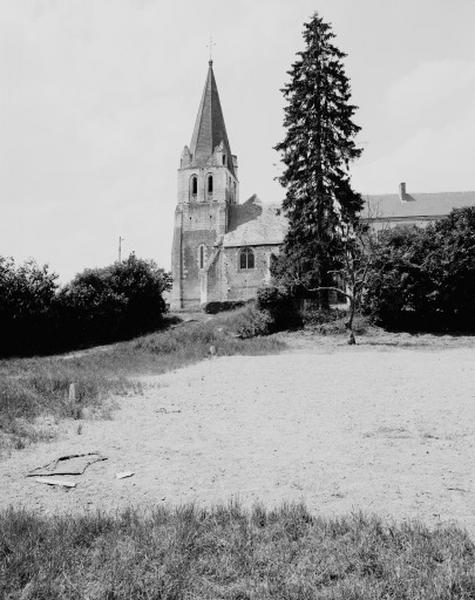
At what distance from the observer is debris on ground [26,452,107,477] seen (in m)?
5.89

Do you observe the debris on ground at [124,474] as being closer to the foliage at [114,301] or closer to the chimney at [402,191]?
the foliage at [114,301]

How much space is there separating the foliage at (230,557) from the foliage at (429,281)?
2317 centimetres

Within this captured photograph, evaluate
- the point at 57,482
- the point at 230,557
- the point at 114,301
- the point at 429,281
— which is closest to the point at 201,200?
the point at 114,301

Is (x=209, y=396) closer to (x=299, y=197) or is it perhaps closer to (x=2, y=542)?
(x=2, y=542)

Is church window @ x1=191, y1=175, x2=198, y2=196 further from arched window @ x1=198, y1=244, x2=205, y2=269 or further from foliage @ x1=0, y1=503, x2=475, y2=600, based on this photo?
foliage @ x1=0, y1=503, x2=475, y2=600

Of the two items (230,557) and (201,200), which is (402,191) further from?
(230,557)

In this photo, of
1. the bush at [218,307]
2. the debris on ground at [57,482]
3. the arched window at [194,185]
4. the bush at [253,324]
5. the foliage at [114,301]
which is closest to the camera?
the debris on ground at [57,482]

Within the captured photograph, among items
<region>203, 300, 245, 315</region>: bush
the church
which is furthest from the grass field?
the church

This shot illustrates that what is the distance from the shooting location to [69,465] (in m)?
6.17

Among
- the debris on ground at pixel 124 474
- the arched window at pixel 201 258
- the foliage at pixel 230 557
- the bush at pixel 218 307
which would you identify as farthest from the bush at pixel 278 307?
the foliage at pixel 230 557

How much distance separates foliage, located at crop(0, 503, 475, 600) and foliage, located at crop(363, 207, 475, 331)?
2317cm

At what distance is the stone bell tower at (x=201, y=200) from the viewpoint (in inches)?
1984

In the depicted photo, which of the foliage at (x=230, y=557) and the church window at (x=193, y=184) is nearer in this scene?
the foliage at (x=230, y=557)

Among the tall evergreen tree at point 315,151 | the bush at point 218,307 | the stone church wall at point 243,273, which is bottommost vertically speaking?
the bush at point 218,307
